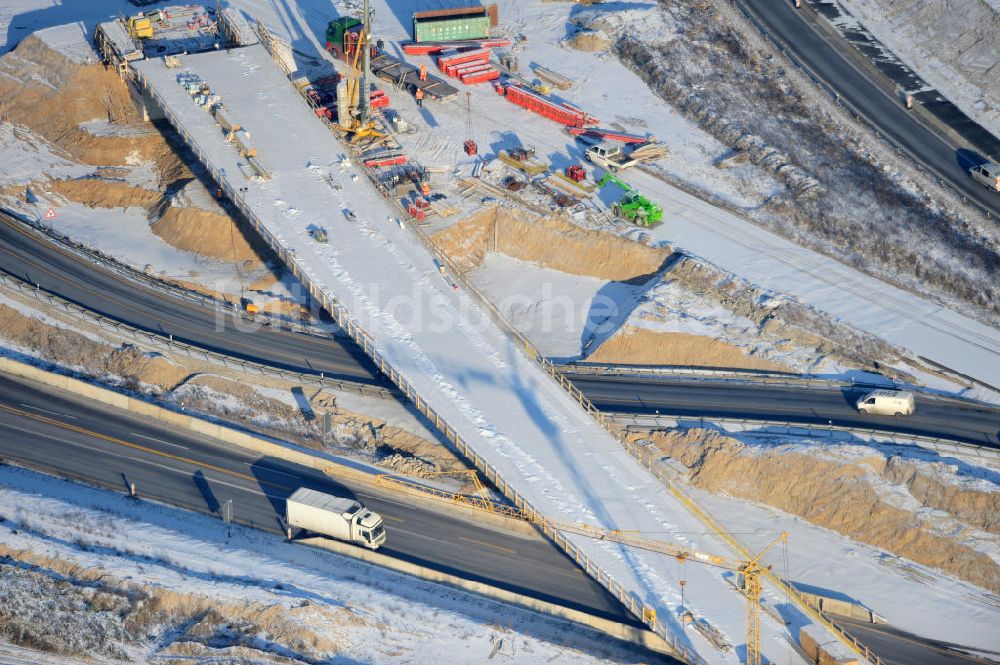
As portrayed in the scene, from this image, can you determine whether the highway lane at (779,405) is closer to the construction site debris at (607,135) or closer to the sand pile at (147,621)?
the sand pile at (147,621)

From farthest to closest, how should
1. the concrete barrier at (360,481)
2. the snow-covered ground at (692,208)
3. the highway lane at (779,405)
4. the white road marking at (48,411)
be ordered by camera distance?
the snow-covered ground at (692,208), the white road marking at (48,411), the highway lane at (779,405), the concrete barrier at (360,481)

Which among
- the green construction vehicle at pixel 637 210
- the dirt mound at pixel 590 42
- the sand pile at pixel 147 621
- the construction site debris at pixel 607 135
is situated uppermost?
the dirt mound at pixel 590 42

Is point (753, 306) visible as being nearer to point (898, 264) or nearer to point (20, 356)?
point (898, 264)

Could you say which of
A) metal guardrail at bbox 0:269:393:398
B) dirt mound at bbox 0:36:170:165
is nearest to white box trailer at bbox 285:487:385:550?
metal guardrail at bbox 0:269:393:398

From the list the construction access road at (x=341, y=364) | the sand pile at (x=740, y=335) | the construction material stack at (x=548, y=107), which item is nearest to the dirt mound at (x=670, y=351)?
the sand pile at (x=740, y=335)

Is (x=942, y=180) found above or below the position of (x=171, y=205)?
above

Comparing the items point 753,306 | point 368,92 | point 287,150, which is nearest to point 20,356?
point 287,150
